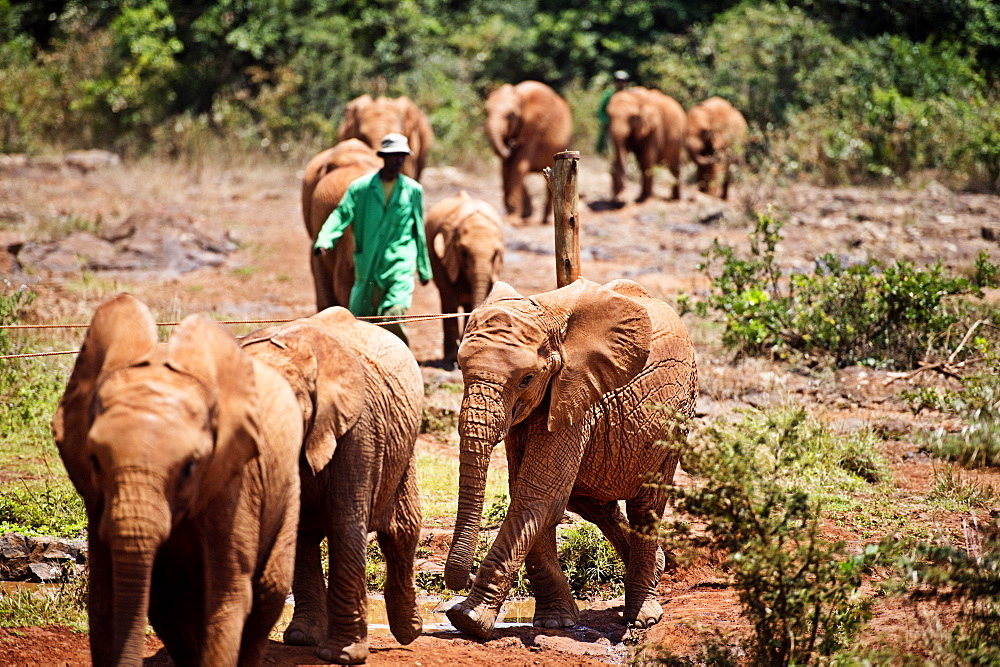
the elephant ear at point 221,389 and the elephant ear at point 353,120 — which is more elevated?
the elephant ear at point 353,120

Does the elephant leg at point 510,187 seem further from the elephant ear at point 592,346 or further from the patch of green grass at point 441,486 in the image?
the elephant ear at point 592,346

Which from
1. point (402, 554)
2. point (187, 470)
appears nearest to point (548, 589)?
point (402, 554)

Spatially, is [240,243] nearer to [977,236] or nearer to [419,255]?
[419,255]

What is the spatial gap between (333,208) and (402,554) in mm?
6005

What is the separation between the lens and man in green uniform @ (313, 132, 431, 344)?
9039 mm

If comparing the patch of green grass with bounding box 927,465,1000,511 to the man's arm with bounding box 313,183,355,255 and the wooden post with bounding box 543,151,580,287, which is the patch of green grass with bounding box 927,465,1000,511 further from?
the man's arm with bounding box 313,183,355,255

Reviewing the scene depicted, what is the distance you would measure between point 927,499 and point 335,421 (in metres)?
5.00

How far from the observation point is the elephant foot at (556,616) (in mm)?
6543

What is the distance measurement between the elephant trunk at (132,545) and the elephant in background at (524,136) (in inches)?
611

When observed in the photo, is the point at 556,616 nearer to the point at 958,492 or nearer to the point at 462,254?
the point at 958,492

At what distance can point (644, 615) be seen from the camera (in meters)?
6.61

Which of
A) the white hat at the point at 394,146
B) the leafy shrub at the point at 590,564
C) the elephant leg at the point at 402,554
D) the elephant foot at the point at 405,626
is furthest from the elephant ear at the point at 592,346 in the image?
the white hat at the point at 394,146

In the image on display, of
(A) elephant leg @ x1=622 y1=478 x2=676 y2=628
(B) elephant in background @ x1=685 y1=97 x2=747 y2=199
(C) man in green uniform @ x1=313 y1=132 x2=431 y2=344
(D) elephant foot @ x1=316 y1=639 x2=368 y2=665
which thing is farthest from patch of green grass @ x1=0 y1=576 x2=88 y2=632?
(B) elephant in background @ x1=685 y1=97 x2=747 y2=199

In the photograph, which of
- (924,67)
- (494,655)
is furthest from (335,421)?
(924,67)
